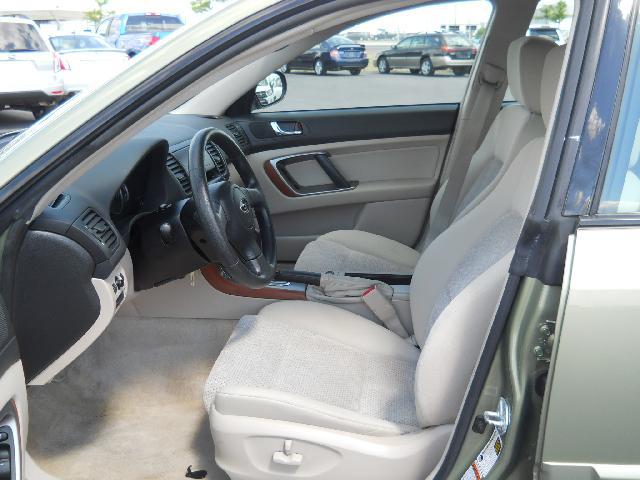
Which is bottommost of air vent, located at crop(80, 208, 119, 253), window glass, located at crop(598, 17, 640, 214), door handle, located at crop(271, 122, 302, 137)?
door handle, located at crop(271, 122, 302, 137)

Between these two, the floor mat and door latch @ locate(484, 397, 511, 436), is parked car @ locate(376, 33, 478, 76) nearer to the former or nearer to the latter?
the floor mat

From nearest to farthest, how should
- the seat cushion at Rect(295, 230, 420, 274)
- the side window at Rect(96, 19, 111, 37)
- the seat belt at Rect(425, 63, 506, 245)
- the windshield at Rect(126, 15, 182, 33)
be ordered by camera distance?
the seat cushion at Rect(295, 230, 420, 274) → the seat belt at Rect(425, 63, 506, 245) → the windshield at Rect(126, 15, 182, 33) → the side window at Rect(96, 19, 111, 37)

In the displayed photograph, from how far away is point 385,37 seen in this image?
329 cm

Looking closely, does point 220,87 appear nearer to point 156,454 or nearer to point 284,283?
point 284,283

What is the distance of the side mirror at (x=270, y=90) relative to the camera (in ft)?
10.2

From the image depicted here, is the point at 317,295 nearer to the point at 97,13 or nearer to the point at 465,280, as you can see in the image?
the point at 465,280

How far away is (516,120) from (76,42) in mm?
11807

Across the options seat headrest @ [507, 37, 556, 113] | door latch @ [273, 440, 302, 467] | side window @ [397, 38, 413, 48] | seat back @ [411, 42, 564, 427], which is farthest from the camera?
side window @ [397, 38, 413, 48]

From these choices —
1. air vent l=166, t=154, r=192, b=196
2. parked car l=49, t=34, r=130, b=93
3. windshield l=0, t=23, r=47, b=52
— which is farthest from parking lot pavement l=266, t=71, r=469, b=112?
windshield l=0, t=23, r=47, b=52

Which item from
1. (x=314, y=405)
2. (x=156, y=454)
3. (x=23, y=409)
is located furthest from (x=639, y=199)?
(x=156, y=454)

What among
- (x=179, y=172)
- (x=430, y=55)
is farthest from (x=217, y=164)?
(x=430, y=55)

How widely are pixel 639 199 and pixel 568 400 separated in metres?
0.35

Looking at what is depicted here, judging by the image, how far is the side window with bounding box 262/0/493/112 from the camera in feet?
9.82

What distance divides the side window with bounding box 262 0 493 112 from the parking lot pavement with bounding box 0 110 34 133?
588cm
